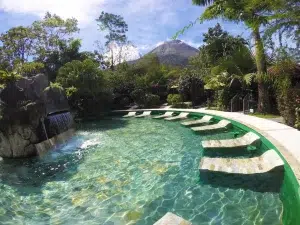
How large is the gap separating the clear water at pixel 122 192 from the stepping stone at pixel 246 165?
46cm

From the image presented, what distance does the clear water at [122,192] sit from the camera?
13.9 feet

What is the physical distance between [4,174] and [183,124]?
7733 mm

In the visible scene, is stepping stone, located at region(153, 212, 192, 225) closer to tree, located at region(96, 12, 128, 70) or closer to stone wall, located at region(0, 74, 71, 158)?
stone wall, located at region(0, 74, 71, 158)

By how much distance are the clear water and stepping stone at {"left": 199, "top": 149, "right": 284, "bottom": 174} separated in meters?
0.46

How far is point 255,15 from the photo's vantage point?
410 inches

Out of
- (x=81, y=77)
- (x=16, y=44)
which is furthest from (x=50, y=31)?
(x=81, y=77)

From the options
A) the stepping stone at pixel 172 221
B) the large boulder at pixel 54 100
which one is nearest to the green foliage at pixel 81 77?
the large boulder at pixel 54 100

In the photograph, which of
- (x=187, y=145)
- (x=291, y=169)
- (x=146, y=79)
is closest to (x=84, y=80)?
(x=146, y=79)

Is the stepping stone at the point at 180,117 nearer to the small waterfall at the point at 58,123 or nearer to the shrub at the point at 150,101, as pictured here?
the small waterfall at the point at 58,123

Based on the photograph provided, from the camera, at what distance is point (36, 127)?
923 centimetres

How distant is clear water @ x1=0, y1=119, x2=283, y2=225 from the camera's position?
4238 mm

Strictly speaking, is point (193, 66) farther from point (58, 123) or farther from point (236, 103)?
point (58, 123)

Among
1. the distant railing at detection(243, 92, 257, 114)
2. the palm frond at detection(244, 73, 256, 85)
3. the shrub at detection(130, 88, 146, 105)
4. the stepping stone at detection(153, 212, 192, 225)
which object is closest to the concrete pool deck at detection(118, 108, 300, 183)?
the stepping stone at detection(153, 212, 192, 225)

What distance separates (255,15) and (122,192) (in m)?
8.90
